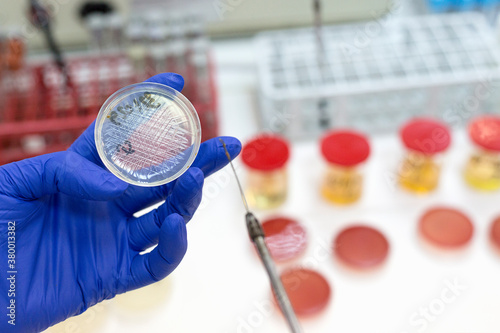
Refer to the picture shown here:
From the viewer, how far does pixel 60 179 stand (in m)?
0.97

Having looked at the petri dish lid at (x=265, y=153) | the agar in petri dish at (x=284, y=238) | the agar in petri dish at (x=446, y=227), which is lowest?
the agar in petri dish at (x=446, y=227)

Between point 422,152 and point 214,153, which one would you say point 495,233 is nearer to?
point 422,152

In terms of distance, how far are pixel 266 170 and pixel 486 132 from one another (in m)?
0.62

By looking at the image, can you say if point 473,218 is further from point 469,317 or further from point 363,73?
point 363,73

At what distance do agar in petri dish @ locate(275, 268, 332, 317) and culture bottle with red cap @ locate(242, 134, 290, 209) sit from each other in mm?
250

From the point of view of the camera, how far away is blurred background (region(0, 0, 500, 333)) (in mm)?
1241

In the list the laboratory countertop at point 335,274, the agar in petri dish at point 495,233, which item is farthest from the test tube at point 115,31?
the agar in petri dish at point 495,233

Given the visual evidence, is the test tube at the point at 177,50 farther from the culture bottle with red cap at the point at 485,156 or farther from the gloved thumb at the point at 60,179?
the culture bottle with red cap at the point at 485,156

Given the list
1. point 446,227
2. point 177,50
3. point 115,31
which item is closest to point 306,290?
point 446,227

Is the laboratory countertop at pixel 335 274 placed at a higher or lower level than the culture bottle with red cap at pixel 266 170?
lower

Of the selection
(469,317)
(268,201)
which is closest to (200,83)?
(268,201)

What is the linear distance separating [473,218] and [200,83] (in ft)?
2.98

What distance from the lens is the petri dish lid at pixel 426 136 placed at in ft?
4.37

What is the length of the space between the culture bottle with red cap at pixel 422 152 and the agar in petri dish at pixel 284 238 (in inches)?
14.6
